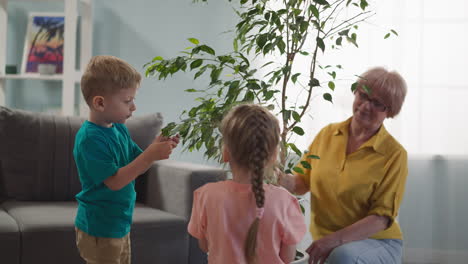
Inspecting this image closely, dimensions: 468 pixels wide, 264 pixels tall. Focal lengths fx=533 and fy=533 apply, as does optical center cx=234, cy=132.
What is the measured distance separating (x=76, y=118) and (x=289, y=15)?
1.37 meters

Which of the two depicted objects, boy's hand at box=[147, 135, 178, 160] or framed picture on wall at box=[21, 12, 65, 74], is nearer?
boy's hand at box=[147, 135, 178, 160]

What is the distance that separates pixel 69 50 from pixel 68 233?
5.09 ft

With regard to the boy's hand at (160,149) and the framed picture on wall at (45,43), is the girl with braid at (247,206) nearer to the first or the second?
the boy's hand at (160,149)

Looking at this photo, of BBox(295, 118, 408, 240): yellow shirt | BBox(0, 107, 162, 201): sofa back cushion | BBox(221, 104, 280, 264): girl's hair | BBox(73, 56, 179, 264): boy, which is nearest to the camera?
BBox(221, 104, 280, 264): girl's hair

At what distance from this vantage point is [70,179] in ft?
8.52

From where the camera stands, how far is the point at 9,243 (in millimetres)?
2025

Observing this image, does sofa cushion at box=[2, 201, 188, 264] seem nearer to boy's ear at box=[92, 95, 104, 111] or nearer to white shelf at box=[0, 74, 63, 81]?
boy's ear at box=[92, 95, 104, 111]

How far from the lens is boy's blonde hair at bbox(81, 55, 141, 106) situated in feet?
5.07

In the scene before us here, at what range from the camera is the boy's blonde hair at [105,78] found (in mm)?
1546

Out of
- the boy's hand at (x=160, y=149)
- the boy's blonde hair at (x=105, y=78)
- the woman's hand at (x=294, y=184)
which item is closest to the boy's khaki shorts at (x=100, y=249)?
the boy's hand at (x=160, y=149)

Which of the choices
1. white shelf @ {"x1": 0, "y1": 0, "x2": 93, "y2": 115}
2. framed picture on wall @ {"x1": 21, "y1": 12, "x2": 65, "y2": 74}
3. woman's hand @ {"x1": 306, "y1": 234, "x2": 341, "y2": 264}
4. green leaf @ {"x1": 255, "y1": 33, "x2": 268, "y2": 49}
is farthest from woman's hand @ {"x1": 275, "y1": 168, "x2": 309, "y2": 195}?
framed picture on wall @ {"x1": 21, "y1": 12, "x2": 65, "y2": 74}

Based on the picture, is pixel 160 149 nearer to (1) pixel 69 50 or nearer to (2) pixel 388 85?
(2) pixel 388 85

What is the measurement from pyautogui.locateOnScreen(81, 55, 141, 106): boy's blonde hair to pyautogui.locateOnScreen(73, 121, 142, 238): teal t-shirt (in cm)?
10

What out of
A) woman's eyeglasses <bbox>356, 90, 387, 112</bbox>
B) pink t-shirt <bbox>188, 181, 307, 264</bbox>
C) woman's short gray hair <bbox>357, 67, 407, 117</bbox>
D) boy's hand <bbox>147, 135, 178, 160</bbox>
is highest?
woman's short gray hair <bbox>357, 67, 407, 117</bbox>
